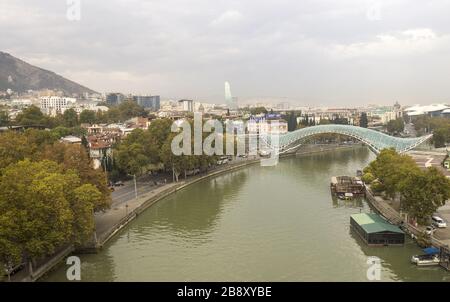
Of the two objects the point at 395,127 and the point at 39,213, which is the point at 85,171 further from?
the point at 395,127

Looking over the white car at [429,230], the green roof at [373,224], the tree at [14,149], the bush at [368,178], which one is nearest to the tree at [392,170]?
the bush at [368,178]

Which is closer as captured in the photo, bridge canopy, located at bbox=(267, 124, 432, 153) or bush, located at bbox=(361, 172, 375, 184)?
bush, located at bbox=(361, 172, 375, 184)

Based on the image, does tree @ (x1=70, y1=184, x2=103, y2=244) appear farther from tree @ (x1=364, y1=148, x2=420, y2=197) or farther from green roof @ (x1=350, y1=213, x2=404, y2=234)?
tree @ (x1=364, y1=148, x2=420, y2=197)

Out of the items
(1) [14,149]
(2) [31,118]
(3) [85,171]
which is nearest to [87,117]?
(2) [31,118]

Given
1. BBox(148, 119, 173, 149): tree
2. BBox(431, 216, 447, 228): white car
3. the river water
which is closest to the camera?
the river water

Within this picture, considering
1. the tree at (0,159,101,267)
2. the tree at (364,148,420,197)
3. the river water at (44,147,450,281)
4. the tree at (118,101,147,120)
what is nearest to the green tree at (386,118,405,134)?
the tree at (118,101,147,120)
